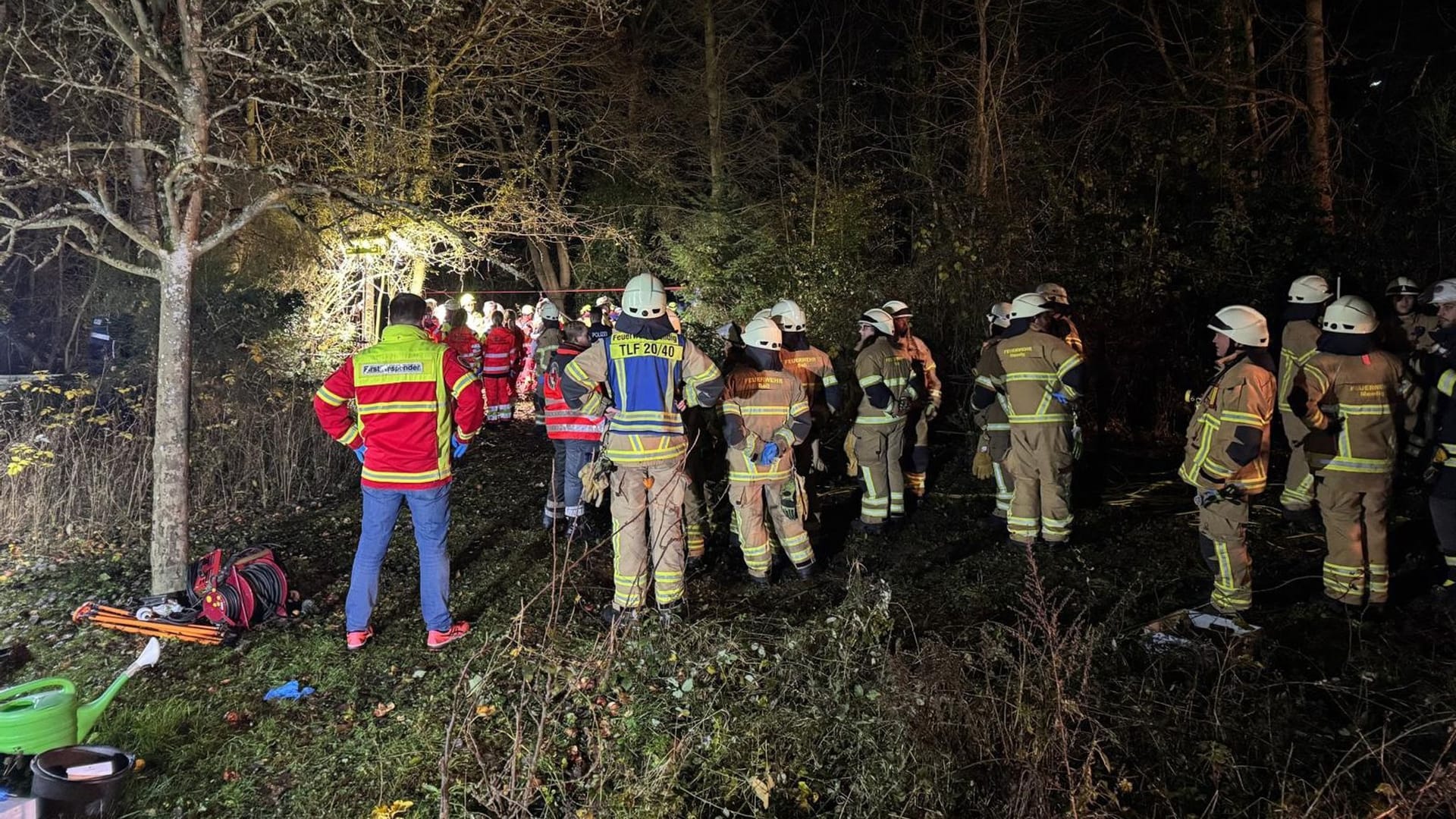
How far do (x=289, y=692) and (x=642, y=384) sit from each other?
2.48m

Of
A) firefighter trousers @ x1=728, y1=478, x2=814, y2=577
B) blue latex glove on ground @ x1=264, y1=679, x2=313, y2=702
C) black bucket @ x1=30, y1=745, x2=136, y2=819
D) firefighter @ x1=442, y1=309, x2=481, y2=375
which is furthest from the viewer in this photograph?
firefighter @ x1=442, y1=309, x2=481, y2=375

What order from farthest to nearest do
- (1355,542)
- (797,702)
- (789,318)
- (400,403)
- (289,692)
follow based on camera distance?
(789,318) < (1355,542) < (400,403) < (289,692) < (797,702)

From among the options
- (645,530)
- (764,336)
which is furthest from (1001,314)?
(645,530)

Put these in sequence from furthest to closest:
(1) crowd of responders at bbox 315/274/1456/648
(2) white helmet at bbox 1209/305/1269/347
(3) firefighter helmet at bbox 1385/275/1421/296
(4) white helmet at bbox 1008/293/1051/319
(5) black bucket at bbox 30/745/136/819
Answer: (3) firefighter helmet at bbox 1385/275/1421/296 → (4) white helmet at bbox 1008/293/1051/319 → (2) white helmet at bbox 1209/305/1269/347 → (1) crowd of responders at bbox 315/274/1456/648 → (5) black bucket at bbox 30/745/136/819

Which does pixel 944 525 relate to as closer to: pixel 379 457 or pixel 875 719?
pixel 875 719

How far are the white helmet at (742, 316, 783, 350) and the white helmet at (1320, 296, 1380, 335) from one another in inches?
135

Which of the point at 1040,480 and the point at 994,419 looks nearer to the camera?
the point at 1040,480

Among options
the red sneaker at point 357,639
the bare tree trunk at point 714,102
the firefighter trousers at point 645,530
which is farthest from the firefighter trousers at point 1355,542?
the bare tree trunk at point 714,102

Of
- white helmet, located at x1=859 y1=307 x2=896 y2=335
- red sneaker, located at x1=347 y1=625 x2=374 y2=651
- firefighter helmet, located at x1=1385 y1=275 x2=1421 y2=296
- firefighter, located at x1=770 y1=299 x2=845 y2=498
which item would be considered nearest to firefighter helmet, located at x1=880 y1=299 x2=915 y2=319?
white helmet, located at x1=859 y1=307 x2=896 y2=335

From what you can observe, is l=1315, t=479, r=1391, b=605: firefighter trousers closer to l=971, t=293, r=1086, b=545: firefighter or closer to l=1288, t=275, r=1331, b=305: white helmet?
l=971, t=293, r=1086, b=545: firefighter

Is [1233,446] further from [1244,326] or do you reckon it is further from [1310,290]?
[1310,290]

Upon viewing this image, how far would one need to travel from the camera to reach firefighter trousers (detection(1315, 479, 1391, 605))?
5113 millimetres

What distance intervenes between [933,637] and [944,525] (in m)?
2.78

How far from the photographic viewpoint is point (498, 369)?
39.1 feet
